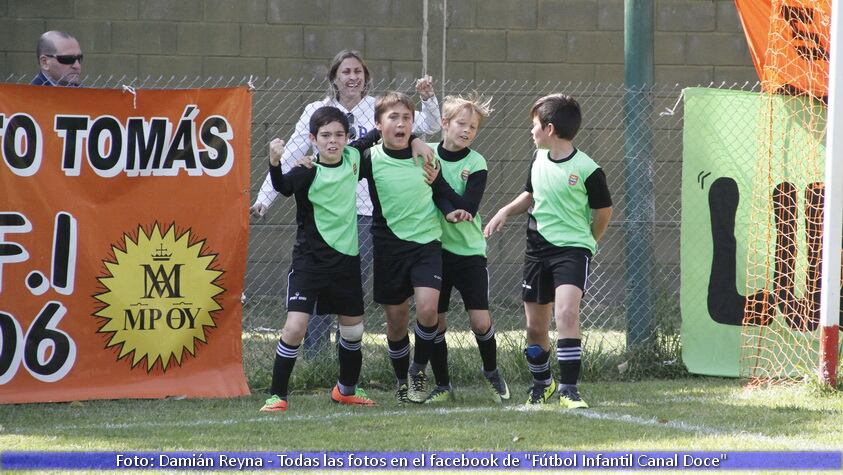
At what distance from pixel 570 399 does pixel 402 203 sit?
4.58 feet

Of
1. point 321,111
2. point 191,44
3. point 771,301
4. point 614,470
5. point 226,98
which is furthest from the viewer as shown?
point 191,44

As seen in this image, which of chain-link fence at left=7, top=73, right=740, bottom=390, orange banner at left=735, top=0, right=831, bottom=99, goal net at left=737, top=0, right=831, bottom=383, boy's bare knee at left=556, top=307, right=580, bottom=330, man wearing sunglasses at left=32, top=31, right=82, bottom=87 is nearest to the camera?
boy's bare knee at left=556, top=307, right=580, bottom=330

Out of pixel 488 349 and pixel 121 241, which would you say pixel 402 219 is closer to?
pixel 488 349

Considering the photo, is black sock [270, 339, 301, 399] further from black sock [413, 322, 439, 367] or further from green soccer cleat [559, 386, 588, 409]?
green soccer cleat [559, 386, 588, 409]

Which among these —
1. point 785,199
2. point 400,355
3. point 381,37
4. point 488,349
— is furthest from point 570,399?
point 381,37

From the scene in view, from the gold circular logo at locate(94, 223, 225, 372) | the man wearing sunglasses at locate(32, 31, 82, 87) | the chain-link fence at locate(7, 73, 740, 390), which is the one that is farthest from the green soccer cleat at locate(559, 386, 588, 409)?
the man wearing sunglasses at locate(32, 31, 82, 87)

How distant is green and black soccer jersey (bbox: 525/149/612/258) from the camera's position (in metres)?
6.13

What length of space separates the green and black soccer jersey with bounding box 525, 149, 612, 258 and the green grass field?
0.90m

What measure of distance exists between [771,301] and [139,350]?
3917 millimetres

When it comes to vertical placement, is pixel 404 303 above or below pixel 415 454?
above

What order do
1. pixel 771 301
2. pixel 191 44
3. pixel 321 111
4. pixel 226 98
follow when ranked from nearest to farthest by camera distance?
pixel 321 111
pixel 226 98
pixel 771 301
pixel 191 44

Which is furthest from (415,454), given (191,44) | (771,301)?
(191,44)

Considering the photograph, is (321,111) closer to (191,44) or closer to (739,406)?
(739,406)

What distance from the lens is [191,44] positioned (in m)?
10.4
